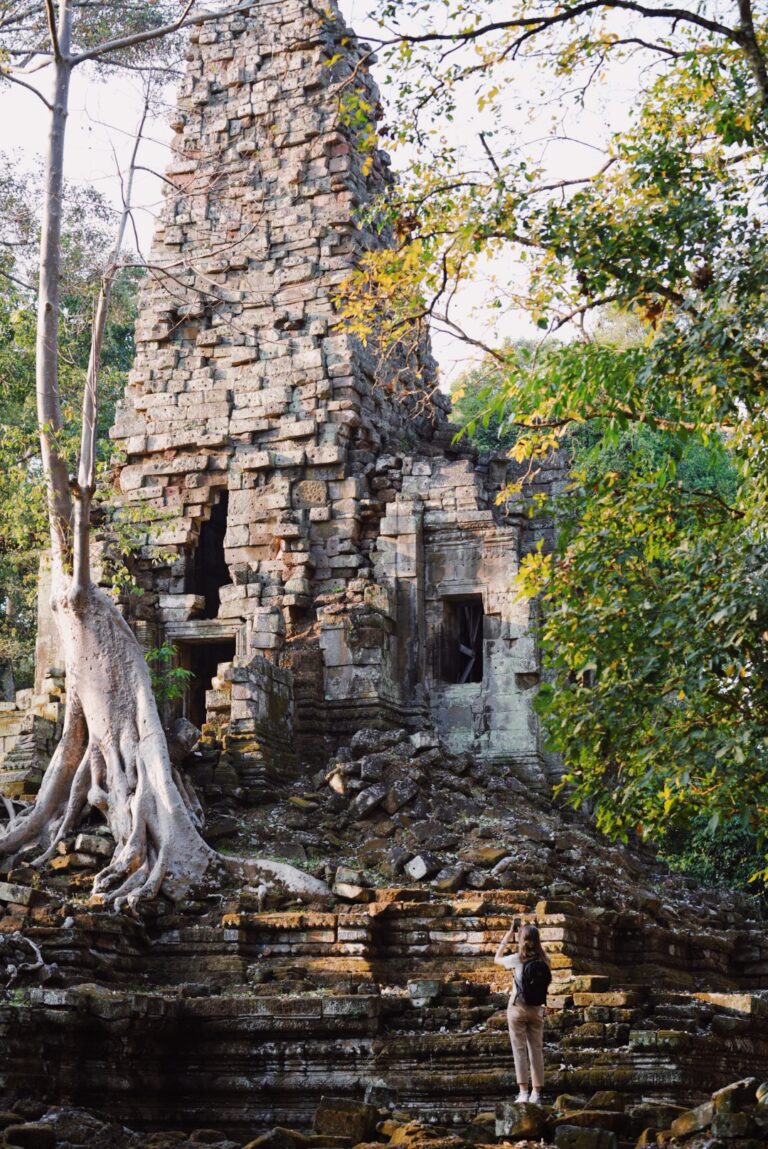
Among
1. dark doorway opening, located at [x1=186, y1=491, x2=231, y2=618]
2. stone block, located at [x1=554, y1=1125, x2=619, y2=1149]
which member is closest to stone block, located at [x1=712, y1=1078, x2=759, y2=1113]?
stone block, located at [x1=554, y1=1125, x2=619, y2=1149]

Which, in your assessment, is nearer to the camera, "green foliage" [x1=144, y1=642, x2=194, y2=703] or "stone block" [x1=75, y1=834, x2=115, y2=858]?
"stone block" [x1=75, y1=834, x2=115, y2=858]

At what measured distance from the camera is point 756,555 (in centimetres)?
1023

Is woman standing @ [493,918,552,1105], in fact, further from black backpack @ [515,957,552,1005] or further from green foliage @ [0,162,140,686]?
green foliage @ [0,162,140,686]

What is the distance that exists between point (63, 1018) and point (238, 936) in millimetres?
2667

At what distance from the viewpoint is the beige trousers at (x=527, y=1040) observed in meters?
10.6

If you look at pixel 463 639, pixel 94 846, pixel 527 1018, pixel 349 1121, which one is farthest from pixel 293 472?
pixel 349 1121

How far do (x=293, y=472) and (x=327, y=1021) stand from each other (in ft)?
32.3

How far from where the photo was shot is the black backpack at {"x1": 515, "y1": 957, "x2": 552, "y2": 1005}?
10.6 meters

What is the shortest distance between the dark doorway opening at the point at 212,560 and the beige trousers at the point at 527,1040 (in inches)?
449

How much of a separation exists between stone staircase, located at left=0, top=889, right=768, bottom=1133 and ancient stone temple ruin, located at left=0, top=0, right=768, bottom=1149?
0.02 m

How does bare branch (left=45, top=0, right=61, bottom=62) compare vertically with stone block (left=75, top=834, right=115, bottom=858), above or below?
above

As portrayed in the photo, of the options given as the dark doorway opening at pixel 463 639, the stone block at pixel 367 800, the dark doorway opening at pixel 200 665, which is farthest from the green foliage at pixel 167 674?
the dark doorway opening at pixel 463 639

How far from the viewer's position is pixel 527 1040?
10.6 meters

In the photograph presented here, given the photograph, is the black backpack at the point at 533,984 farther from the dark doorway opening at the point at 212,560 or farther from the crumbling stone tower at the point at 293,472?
the dark doorway opening at the point at 212,560
